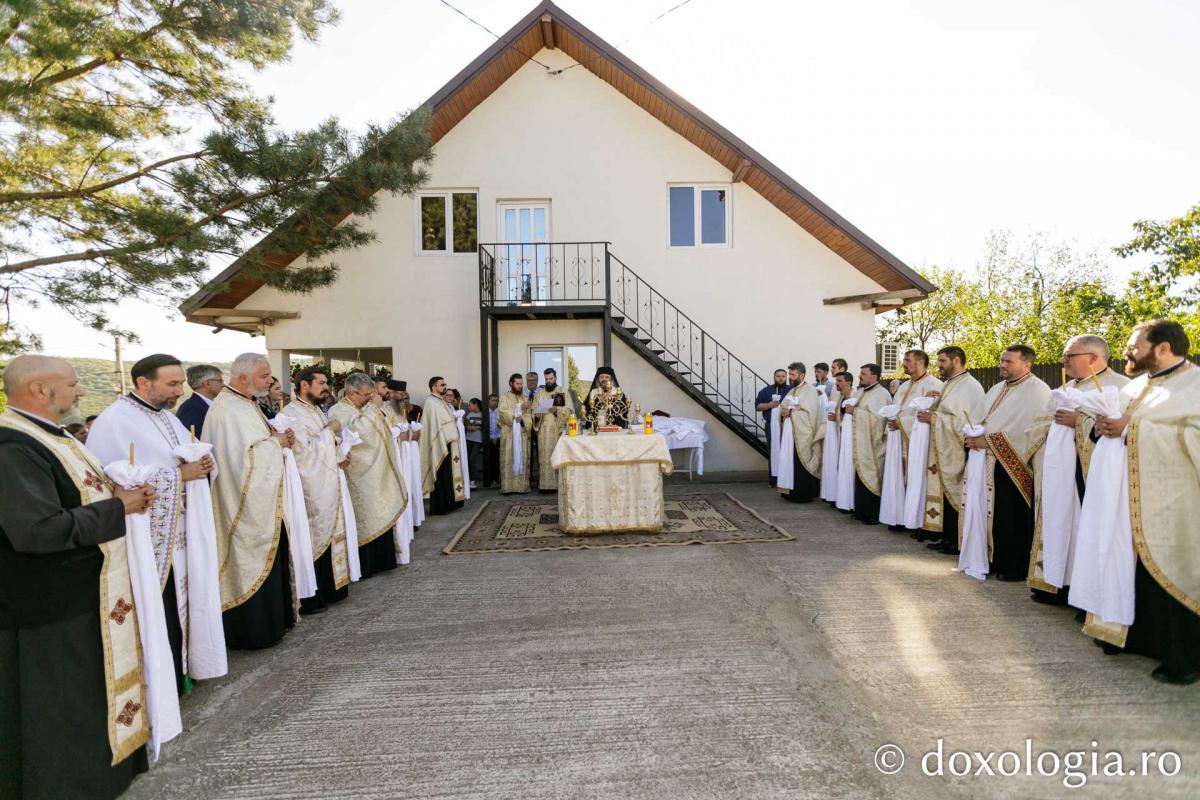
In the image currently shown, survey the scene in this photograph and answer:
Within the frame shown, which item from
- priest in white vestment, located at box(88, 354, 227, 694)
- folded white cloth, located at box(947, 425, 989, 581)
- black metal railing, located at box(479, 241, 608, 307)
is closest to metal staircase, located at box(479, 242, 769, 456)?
black metal railing, located at box(479, 241, 608, 307)

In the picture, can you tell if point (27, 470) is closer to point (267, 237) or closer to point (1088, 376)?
point (1088, 376)

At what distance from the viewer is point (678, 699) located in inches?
141

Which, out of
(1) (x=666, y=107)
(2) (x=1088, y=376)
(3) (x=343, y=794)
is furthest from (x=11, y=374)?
(1) (x=666, y=107)

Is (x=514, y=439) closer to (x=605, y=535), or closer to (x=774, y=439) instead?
(x=605, y=535)

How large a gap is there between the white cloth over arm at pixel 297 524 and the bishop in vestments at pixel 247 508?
205mm

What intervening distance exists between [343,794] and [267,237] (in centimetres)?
849

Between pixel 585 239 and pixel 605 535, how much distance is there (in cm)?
735

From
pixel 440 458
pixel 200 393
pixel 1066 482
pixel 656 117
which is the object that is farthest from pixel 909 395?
pixel 656 117

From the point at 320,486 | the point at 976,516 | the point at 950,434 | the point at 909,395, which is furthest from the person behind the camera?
the point at 909,395

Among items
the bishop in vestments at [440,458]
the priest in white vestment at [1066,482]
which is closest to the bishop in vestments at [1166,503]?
the priest in white vestment at [1066,482]

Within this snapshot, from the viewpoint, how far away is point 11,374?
2711 mm

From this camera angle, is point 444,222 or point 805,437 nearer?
point 805,437

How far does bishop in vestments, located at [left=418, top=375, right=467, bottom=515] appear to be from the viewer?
9.46 m

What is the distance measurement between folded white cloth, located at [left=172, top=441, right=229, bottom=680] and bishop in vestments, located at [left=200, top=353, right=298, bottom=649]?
418mm
